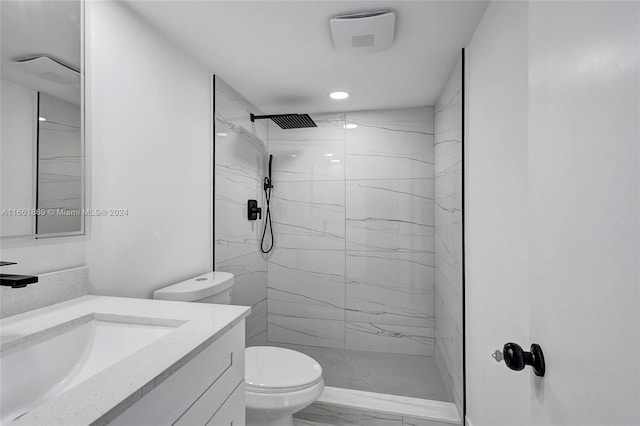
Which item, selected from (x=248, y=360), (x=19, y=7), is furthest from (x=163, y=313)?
(x=19, y=7)

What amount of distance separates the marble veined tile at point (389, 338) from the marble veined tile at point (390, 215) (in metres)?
0.71

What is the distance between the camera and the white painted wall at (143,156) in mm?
1359

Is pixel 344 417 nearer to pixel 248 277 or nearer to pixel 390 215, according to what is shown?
pixel 248 277

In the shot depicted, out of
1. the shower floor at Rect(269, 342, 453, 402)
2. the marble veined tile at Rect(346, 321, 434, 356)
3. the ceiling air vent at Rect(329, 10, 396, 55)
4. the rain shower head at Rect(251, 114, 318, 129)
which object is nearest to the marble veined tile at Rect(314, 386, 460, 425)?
the shower floor at Rect(269, 342, 453, 402)

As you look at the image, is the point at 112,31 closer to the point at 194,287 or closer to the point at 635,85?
the point at 194,287

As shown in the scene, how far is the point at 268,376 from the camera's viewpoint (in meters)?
1.71

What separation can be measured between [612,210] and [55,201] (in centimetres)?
154

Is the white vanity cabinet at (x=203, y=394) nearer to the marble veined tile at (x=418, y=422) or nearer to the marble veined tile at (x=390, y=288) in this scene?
the marble veined tile at (x=418, y=422)

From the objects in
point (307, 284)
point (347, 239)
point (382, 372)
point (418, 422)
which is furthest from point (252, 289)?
point (418, 422)

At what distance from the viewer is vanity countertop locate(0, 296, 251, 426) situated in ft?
1.89

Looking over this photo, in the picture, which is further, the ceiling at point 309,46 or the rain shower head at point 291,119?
the rain shower head at point 291,119

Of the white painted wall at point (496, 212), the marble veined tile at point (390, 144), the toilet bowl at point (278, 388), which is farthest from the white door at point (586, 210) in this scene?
the marble veined tile at point (390, 144)

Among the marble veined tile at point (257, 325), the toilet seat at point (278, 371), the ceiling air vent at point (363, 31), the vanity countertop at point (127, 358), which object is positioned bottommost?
the marble veined tile at point (257, 325)

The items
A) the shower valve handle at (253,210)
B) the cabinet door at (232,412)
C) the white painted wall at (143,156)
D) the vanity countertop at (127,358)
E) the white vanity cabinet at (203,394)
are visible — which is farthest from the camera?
the shower valve handle at (253,210)
